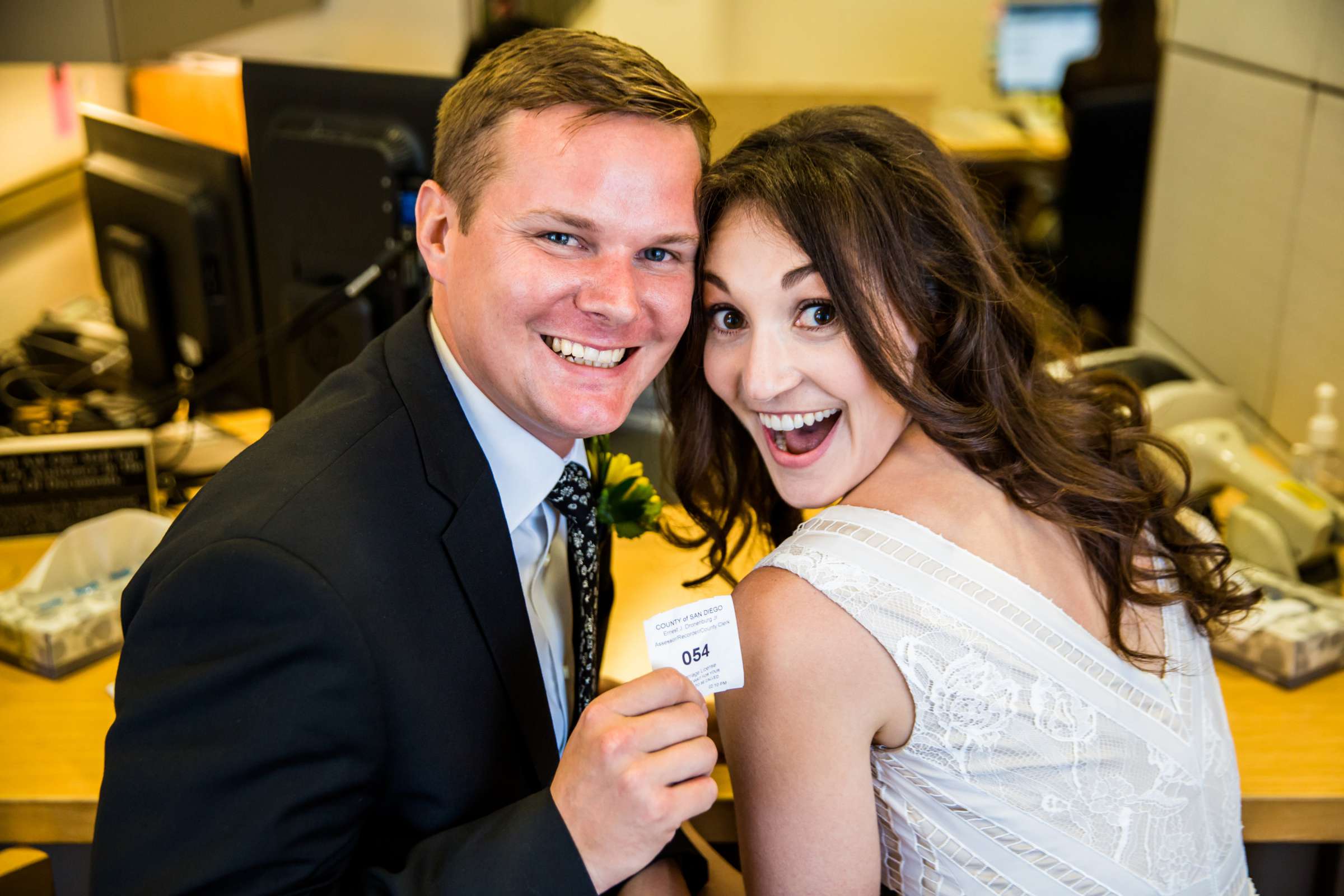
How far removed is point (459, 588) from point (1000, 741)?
54 cm

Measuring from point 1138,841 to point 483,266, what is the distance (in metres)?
0.88

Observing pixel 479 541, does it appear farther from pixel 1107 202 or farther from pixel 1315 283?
pixel 1107 202

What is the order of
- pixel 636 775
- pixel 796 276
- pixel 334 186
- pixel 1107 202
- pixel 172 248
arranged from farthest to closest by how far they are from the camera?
pixel 1107 202, pixel 172 248, pixel 334 186, pixel 796 276, pixel 636 775

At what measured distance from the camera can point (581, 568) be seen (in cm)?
129

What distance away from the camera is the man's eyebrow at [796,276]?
1.19m

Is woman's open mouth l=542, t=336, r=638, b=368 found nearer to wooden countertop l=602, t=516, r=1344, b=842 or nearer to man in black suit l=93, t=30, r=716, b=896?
man in black suit l=93, t=30, r=716, b=896

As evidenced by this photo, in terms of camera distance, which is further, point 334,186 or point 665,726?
point 334,186

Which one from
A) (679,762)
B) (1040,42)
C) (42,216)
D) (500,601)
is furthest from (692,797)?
(1040,42)

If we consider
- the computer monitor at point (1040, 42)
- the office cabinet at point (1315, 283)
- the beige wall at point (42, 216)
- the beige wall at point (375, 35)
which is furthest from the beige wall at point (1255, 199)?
the computer monitor at point (1040, 42)

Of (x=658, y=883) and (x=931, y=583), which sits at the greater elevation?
(x=931, y=583)

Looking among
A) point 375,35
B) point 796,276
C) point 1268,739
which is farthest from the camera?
point 375,35

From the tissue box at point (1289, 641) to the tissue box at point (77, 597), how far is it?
59.2 inches

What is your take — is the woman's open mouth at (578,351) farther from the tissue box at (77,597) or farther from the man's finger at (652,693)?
the tissue box at (77,597)

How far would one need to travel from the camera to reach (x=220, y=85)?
2.70m
